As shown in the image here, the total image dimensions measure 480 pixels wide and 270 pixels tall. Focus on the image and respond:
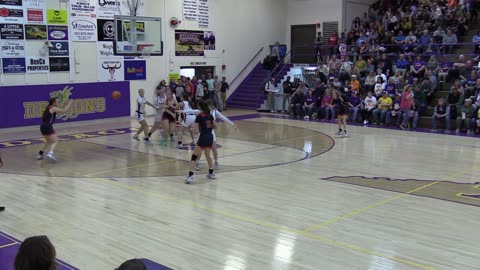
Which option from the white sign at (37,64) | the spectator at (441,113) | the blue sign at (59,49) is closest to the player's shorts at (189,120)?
the white sign at (37,64)

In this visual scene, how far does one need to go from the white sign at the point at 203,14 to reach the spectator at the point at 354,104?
835 centimetres

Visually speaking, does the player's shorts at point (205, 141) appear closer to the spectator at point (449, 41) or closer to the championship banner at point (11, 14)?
the championship banner at point (11, 14)

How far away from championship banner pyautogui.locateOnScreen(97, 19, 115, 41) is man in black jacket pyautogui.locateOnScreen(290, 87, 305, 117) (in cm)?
794

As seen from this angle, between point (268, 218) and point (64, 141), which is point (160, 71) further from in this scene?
point (268, 218)

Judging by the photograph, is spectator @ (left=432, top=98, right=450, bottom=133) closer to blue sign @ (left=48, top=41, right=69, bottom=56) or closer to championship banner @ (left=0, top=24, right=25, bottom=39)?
blue sign @ (left=48, top=41, right=69, bottom=56)

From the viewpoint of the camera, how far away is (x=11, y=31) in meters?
17.2

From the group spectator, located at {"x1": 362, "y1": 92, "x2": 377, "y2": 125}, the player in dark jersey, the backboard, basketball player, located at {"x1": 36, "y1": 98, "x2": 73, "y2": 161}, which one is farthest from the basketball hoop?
spectator, located at {"x1": 362, "y1": 92, "x2": 377, "y2": 125}

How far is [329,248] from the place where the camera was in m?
6.09

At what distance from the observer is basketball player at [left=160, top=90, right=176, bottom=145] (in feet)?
45.4

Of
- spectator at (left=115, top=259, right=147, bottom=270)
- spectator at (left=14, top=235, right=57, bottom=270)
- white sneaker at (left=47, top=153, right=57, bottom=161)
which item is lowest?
white sneaker at (left=47, top=153, right=57, bottom=161)

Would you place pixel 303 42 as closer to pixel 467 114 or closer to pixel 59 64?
pixel 467 114

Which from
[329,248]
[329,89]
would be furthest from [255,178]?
[329,89]

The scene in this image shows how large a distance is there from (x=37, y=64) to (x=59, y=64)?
2.75ft

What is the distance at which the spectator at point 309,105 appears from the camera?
68.0 ft
